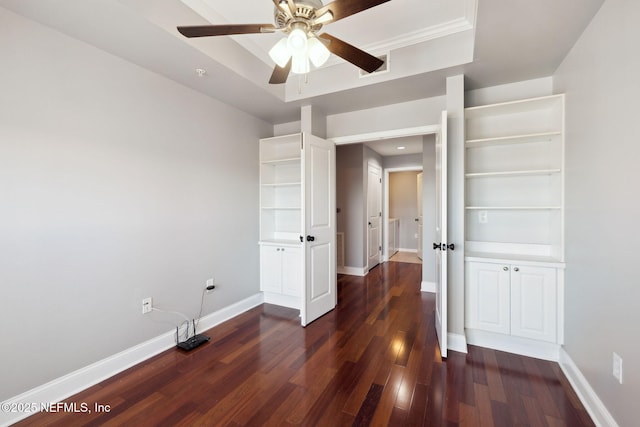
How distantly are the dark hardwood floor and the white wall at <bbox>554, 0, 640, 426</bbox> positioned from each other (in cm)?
42

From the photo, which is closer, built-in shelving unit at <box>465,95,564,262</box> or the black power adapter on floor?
built-in shelving unit at <box>465,95,564,262</box>

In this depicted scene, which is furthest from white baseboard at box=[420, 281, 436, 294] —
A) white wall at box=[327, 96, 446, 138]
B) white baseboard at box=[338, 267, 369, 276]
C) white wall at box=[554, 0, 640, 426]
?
white wall at box=[327, 96, 446, 138]

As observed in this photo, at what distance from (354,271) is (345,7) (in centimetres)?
433

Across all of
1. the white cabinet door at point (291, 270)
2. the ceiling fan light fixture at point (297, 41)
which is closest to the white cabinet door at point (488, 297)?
the white cabinet door at point (291, 270)

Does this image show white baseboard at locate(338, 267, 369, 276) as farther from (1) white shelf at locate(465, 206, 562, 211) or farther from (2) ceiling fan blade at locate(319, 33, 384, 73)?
(2) ceiling fan blade at locate(319, 33, 384, 73)

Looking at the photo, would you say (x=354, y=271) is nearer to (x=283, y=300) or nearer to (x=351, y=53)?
(x=283, y=300)

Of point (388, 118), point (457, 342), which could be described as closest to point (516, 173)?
point (388, 118)

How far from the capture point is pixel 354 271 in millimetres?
5070

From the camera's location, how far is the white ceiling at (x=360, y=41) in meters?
1.68

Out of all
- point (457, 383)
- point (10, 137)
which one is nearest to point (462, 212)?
point (457, 383)

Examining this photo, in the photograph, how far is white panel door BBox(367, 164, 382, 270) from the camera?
210 inches

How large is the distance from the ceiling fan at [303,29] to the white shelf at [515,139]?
56.2 inches

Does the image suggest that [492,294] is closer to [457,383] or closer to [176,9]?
[457,383]

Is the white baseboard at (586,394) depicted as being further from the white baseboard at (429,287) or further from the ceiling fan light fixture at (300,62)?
the ceiling fan light fixture at (300,62)
